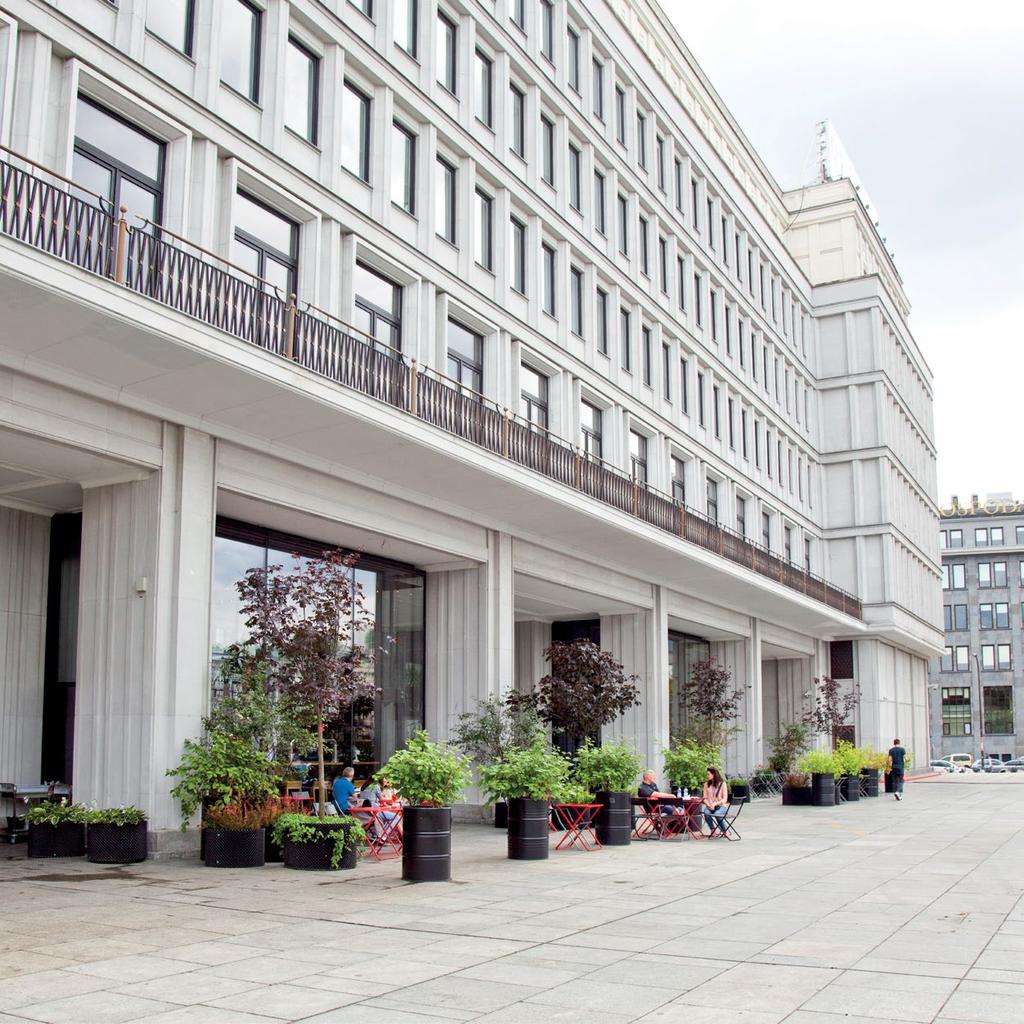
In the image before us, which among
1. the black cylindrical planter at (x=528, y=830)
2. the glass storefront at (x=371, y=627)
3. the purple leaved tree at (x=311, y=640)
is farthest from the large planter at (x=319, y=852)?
the glass storefront at (x=371, y=627)

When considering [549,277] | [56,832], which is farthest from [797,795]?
[56,832]

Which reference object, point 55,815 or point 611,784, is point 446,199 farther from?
point 55,815

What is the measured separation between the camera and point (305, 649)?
15570mm

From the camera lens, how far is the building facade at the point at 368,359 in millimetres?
15141

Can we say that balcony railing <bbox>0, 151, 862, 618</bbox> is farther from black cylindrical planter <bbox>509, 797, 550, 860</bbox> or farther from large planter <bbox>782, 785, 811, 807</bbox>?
large planter <bbox>782, 785, 811, 807</bbox>

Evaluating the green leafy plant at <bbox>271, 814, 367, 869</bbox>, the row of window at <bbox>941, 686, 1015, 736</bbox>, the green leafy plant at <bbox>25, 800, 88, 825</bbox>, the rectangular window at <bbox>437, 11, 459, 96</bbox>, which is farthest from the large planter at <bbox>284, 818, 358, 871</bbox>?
the row of window at <bbox>941, 686, 1015, 736</bbox>

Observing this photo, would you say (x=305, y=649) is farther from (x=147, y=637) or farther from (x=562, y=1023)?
(x=562, y=1023)

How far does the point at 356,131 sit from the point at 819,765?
62.8 feet

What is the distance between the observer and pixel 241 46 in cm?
1847

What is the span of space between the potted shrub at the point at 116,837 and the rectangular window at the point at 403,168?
39.6 ft

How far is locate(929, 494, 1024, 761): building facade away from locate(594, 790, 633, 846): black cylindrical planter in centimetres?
9407

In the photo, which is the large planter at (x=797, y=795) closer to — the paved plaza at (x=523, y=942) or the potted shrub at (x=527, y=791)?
the paved plaza at (x=523, y=942)

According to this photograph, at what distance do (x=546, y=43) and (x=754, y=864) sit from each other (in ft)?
67.2

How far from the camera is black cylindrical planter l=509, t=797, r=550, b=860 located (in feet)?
53.4
